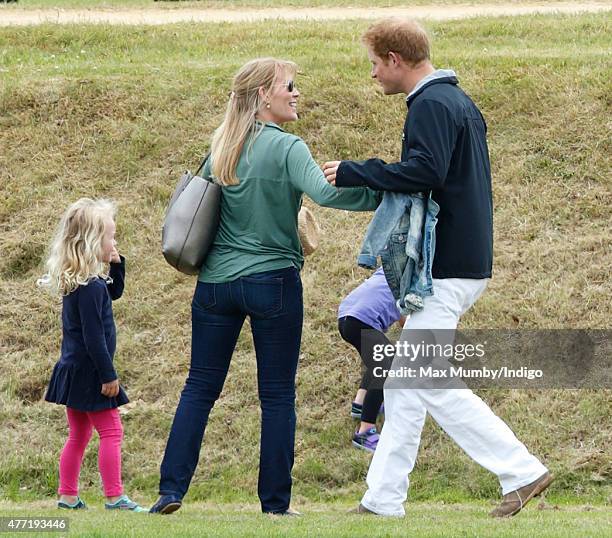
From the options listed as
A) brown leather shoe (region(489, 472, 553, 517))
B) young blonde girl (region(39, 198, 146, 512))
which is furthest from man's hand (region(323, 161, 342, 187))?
brown leather shoe (region(489, 472, 553, 517))

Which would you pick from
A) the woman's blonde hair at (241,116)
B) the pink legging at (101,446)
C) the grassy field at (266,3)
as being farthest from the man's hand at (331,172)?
the grassy field at (266,3)

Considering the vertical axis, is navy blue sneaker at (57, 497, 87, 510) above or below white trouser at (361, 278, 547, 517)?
below

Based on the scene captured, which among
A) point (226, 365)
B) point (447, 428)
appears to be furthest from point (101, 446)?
point (447, 428)

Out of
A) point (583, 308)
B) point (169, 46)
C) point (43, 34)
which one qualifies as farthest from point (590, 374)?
point (43, 34)

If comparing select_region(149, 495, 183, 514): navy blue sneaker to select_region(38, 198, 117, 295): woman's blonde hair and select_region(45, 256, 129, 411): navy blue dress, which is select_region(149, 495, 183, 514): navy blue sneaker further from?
select_region(38, 198, 117, 295): woman's blonde hair

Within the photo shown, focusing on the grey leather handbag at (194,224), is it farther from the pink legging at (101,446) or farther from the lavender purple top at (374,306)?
the lavender purple top at (374,306)

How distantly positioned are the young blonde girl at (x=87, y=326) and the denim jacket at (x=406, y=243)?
147 cm

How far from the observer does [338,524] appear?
17.0ft

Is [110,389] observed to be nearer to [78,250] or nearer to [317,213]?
[78,250]

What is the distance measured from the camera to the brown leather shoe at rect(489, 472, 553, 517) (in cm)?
529

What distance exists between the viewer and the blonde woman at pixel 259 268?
5355mm

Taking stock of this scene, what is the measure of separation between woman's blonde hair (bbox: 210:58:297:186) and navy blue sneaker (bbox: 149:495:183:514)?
4.67ft

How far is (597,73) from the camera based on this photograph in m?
11.0

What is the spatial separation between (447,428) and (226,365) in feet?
3.37
